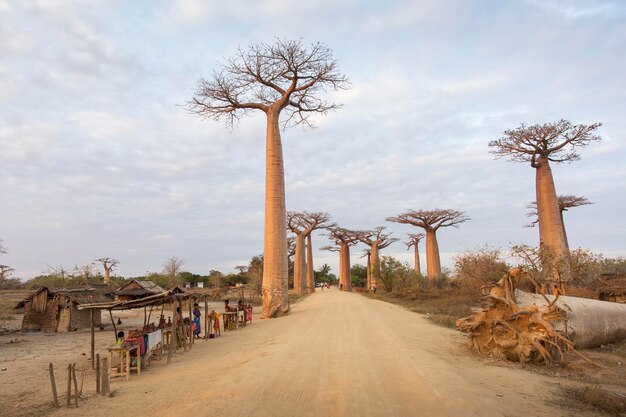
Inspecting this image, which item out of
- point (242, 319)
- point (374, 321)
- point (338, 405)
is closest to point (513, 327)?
point (338, 405)

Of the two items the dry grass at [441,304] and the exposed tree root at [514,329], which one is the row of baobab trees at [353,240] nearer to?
the dry grass at [441,304]

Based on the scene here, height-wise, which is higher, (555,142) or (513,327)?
(555,142)

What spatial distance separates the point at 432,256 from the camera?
35.0m

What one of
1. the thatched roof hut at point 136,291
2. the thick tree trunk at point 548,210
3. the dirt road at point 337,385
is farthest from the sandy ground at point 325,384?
the thick tree trunk at point 548,210

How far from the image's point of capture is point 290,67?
54.6 feet

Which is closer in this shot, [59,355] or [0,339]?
[59,355]

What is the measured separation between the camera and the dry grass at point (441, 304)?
13352 millimetres

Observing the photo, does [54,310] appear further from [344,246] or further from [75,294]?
[344,246]

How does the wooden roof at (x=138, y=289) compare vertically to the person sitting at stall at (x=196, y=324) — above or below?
above

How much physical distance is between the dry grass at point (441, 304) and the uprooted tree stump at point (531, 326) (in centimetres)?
367

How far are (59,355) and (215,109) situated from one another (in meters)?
11.0

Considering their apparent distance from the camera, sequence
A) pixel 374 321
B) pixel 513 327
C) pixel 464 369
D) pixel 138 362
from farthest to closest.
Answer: pixel 374 321 < pixel 138 362 < pixel 513 327 < pixel 464 369

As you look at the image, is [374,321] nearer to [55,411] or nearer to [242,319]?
[242,319]

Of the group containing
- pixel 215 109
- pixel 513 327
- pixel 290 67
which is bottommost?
pixel 513 327
